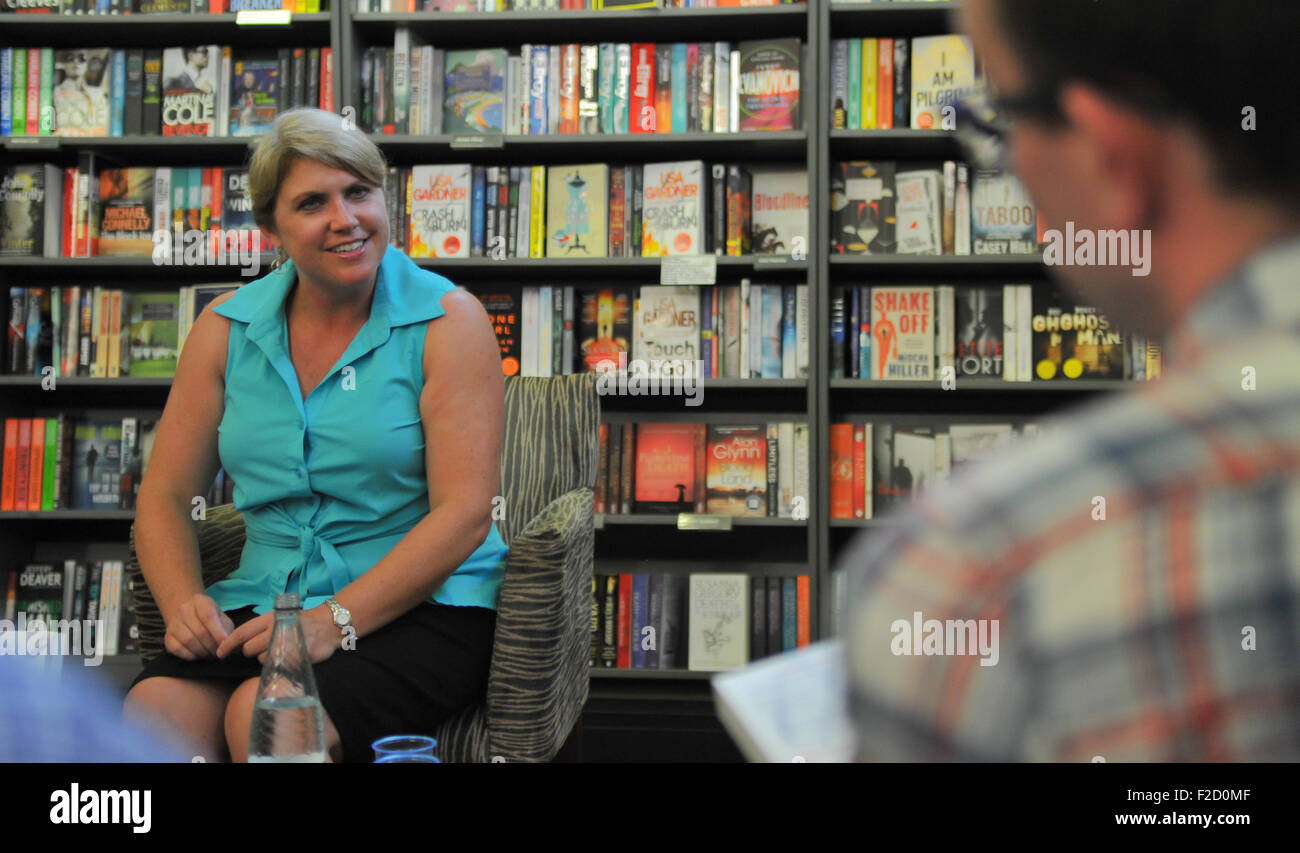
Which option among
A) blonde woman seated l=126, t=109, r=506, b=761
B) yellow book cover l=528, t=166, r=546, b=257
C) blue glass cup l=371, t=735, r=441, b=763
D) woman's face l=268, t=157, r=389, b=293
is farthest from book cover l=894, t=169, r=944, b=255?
blue glass cup l=371, t=735, r=441, b=763

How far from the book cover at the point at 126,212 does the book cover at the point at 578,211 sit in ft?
3.86

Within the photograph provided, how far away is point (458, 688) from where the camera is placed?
1606mm

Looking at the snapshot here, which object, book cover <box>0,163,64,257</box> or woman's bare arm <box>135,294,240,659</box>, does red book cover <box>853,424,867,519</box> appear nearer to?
woman's bare arm <box>135,294,240,659</box>

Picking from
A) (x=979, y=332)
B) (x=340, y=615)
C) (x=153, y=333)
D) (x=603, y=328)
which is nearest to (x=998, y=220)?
(x=979, y=332)

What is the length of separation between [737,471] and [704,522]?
7.4 inches

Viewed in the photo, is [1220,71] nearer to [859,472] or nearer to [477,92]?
[859,472]

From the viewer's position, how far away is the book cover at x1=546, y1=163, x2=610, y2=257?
10.1 feet

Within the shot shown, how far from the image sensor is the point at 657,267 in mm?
3111

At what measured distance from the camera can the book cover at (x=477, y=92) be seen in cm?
310

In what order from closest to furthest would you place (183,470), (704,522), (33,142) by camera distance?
(183,470) → (704,522) → (33,142)

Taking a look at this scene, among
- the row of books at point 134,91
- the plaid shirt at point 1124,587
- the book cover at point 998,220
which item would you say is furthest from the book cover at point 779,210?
the plaid shirt at point 1124,587

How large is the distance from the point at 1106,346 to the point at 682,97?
134 centimetres

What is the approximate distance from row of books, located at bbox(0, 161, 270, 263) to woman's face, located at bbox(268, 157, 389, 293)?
5.19 feet

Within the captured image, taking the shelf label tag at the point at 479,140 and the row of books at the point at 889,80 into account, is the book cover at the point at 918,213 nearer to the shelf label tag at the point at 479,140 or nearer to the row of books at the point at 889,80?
the row of books at the point at 889,80
